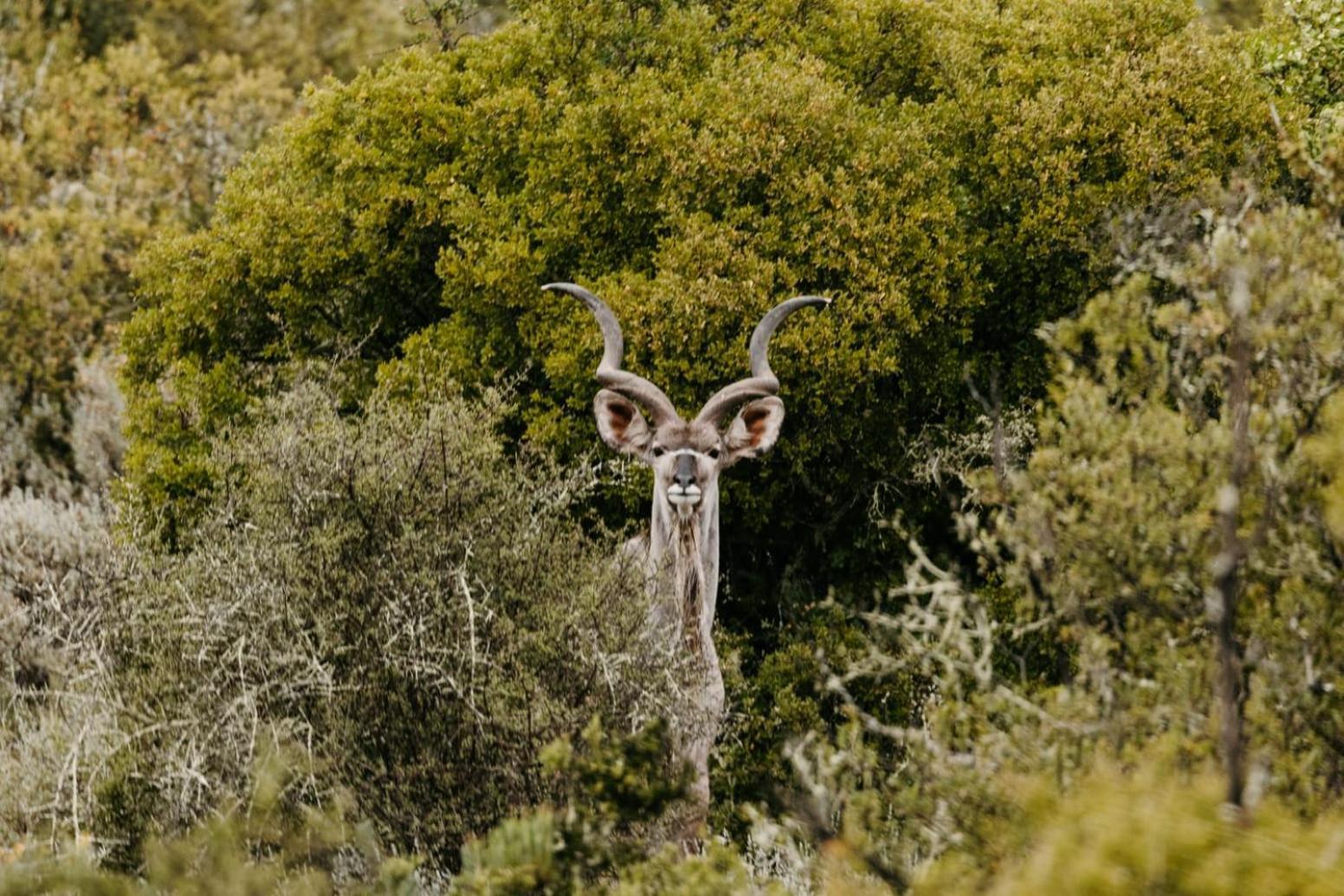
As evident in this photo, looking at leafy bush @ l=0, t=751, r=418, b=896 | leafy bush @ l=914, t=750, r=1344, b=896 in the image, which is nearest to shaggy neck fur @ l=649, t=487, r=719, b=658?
leafy bush @ l=0, t=751, r=418, b=896

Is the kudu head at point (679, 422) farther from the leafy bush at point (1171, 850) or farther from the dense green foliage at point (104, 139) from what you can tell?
the dense green foliage at point (104, 139)

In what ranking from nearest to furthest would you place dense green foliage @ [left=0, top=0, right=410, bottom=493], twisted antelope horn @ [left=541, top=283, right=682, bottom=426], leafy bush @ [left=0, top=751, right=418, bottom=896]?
leafy bush @ [left=0, top=751, right=418, bottom=896]
twisted antelope horn @ [left=541, top=283, right=682, bottom=426]
dense green foliage @ [left=0, top=0, right=410, bottom=493]

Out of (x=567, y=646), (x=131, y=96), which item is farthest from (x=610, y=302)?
(x=131, y=96)

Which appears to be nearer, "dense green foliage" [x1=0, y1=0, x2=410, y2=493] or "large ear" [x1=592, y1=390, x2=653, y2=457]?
"large ear" [x1=592, y1=390, x2=653, y2=457]

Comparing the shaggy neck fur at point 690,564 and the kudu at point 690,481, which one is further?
the shaggy neck fur at point 690,564

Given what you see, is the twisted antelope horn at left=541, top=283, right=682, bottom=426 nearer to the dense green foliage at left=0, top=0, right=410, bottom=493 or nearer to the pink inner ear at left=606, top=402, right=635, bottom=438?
the pink inner ear at left=606, top=402, right=635, bottom=438

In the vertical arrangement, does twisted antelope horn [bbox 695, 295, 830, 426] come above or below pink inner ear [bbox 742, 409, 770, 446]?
above

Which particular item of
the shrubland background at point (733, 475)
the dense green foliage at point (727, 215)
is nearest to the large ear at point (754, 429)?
the shrubland background at point (733, 475)

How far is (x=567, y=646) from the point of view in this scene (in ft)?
30.1

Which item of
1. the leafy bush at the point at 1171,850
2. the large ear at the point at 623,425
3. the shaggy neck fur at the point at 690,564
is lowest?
the shaggy neck fur at the point at 690,564

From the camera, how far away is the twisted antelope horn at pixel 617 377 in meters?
10.5

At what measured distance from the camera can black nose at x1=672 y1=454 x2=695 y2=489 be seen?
986 centimetres

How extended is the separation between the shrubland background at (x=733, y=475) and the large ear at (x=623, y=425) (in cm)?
53

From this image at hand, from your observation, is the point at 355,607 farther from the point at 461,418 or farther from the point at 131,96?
the point at 131,96
